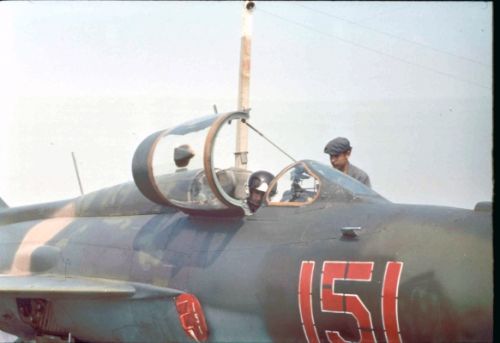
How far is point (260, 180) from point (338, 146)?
56.6 inches

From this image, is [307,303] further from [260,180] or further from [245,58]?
[245,58]

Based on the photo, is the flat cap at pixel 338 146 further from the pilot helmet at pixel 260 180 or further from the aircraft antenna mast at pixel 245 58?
the aircraft antenna mast at pixel 245 58

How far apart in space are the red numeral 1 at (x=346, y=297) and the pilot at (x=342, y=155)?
8.24 feet

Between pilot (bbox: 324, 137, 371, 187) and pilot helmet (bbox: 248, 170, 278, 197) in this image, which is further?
pilot (bbox: 324, 137, 371, 187)

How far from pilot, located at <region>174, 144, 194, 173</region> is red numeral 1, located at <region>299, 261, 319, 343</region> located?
1.95 meters

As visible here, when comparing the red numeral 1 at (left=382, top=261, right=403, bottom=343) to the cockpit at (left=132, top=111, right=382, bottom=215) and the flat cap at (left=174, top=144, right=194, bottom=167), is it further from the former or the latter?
the flat cap at (left=174, top=144, right=194, bottom=167)

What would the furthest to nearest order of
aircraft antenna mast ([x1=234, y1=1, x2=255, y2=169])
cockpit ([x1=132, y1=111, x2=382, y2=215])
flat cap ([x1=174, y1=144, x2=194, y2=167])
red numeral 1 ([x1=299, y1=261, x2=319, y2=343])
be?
aircraft antenna mast ([x1=234, y1=1, x2=255, y2=169]) → flat cap ([x1=174, y1=144, x2=194, y2=167]) → cockpit ([x1=132, y1=111, x2=382, y2=215]) → red numeral 1 ([x1=299, y1=261, x2=319, y2=343])

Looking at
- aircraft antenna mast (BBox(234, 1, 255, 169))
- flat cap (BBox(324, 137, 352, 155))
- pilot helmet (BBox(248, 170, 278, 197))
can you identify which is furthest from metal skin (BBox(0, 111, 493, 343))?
aircraft antenna mast (BBox(234, 1, 255, 169))

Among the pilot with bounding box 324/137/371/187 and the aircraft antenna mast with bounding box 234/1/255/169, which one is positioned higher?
the aircraft antenna mast with bounding box 234/1/255/169

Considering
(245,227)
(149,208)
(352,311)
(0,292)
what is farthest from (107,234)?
(352,311)

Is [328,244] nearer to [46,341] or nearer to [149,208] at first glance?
Result: [149,208]

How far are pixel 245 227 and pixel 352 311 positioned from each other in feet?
4.82

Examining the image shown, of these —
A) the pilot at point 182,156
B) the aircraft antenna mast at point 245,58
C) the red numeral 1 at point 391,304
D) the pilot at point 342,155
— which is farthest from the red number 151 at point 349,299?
the aircraft antenna mast at point 245,58

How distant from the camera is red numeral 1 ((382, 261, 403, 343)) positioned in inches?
163
